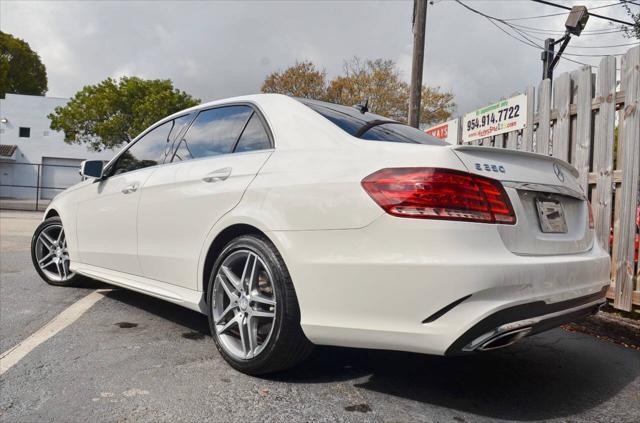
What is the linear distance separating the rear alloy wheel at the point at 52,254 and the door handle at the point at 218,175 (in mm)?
2500

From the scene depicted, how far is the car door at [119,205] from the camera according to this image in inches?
150

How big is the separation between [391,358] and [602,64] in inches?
127

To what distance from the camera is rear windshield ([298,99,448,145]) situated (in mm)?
2727

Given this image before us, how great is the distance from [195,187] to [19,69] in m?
56.2

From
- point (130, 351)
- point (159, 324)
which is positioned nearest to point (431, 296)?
point (130, 351)

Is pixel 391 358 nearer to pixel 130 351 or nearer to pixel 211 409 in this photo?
pixel 211 409

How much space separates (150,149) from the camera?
4.04 meters

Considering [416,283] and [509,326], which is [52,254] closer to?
[416,283]

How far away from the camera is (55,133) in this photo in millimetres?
41125

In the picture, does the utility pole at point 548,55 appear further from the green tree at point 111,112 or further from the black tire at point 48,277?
the green tree at point 111,112

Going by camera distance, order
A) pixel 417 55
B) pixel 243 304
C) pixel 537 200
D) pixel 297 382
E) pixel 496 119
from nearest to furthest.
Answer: pixel 537 200
pixel 297 382
pixel 243 304
pixel 496 119
pixel 417 55

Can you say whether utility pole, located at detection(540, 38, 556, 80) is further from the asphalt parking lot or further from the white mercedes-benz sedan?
the white mercedes-benz sedan

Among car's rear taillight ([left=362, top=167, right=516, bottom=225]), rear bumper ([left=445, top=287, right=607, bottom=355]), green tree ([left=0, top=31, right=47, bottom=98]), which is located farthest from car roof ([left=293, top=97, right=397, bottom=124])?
green tree ([left=0, top=31, right=47, bottom=98])

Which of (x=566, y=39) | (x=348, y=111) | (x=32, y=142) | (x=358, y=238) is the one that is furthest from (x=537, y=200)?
(x=32, y=142)
